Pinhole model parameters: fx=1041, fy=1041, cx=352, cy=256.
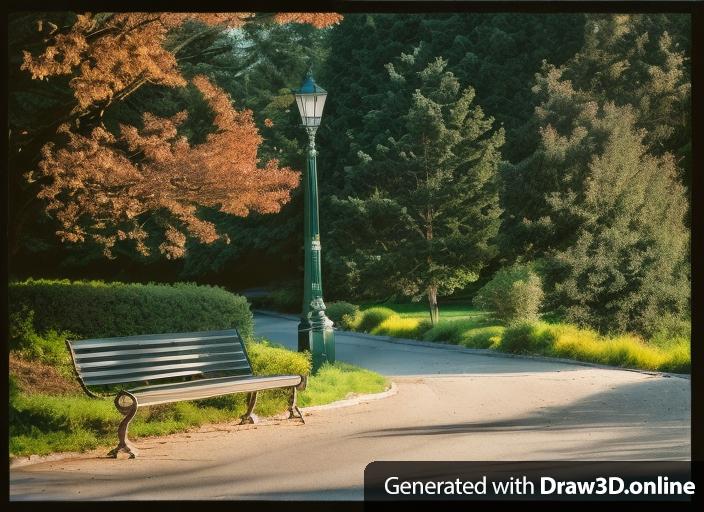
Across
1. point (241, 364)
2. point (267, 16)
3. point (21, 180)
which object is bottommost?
point (241, 364)

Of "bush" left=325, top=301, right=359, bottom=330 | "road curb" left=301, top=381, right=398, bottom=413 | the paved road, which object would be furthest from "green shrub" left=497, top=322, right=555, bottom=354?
"bush" left=325, top=301, right=359, bottom=330

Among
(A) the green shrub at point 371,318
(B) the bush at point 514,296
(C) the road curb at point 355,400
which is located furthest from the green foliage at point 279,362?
(A) the green shrub at point 371,318

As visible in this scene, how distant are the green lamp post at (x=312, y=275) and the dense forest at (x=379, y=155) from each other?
0.74m

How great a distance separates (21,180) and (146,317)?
3075mm

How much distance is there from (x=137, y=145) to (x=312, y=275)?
9.76 feet

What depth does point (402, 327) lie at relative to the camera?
24.8 m

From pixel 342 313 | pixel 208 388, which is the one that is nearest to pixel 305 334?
pixel 208 388

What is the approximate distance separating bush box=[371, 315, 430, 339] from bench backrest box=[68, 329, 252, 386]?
519 inches

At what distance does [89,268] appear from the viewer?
1209 inches

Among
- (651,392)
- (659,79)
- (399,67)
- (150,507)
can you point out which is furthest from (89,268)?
(150,507)

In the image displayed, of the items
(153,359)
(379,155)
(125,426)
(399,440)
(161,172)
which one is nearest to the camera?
(125,426)

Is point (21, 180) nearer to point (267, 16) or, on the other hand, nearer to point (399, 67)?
point (267, 16)

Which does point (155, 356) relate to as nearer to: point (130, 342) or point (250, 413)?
point (130, 342)

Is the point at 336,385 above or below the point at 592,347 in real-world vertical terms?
above
